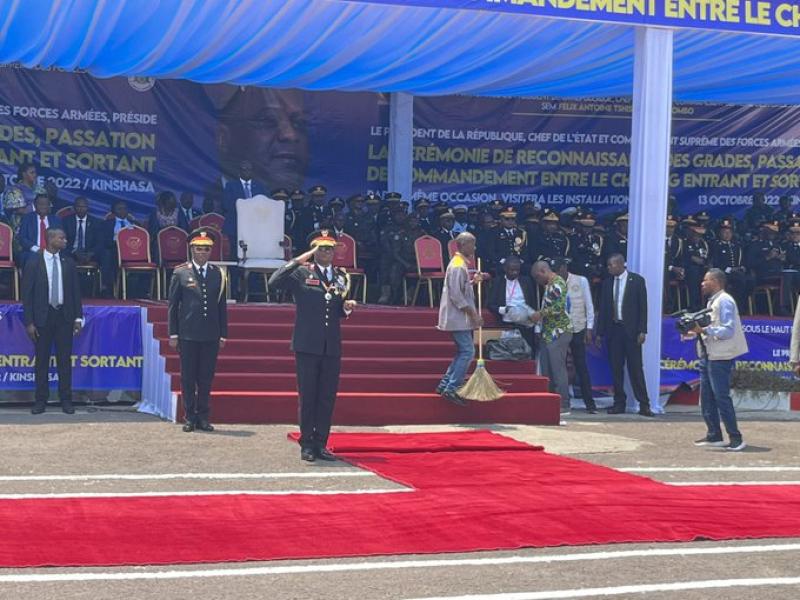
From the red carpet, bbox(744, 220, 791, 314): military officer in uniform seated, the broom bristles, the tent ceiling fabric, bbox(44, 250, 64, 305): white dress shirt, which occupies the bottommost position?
the red carpet

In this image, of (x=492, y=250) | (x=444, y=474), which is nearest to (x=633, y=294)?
(x=492, y=250)

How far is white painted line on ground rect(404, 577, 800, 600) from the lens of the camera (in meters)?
6.90

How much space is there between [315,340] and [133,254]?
6984mm

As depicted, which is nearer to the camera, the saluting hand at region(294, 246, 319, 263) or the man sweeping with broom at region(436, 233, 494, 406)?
the saluting hand at region(294, 246, 319, 263)

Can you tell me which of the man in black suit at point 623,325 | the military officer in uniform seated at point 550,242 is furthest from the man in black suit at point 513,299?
the military officer in uniform seated at point 550,242

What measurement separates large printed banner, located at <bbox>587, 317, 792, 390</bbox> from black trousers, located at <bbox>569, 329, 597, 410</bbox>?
83cm

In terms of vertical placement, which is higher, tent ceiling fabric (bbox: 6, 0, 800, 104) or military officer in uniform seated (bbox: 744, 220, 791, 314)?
tent ceiling fabric (bbox: 6, 0, 800, 104)

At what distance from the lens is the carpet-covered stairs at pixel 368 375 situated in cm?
1416

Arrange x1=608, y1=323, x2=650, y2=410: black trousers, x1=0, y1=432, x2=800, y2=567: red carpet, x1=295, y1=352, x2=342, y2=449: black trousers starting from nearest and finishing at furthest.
A: x1=0, y1=432, x2=800, y2=567: red carpet → x1=295, y1=352, x2=342, y2=449: black trousers → x1=608, y1=323, x2=650, y2=410: black trousers

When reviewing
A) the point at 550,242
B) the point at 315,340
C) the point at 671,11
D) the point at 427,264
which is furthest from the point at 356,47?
the point at 315,340

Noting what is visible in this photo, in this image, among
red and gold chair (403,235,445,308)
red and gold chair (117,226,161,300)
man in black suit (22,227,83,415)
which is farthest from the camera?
red and gold chair (403,235,445,308)

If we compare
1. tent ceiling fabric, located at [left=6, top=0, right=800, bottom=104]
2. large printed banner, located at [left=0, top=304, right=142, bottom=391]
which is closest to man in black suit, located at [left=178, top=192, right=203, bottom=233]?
tent ceiling fabric, located at [left=6, top=0, right=800, bottom=104]

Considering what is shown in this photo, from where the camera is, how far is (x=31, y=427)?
13203 mm

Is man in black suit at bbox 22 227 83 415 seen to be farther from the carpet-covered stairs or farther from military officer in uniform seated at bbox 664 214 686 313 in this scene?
military officer in uniform seated at bbox 664 214 686 313
